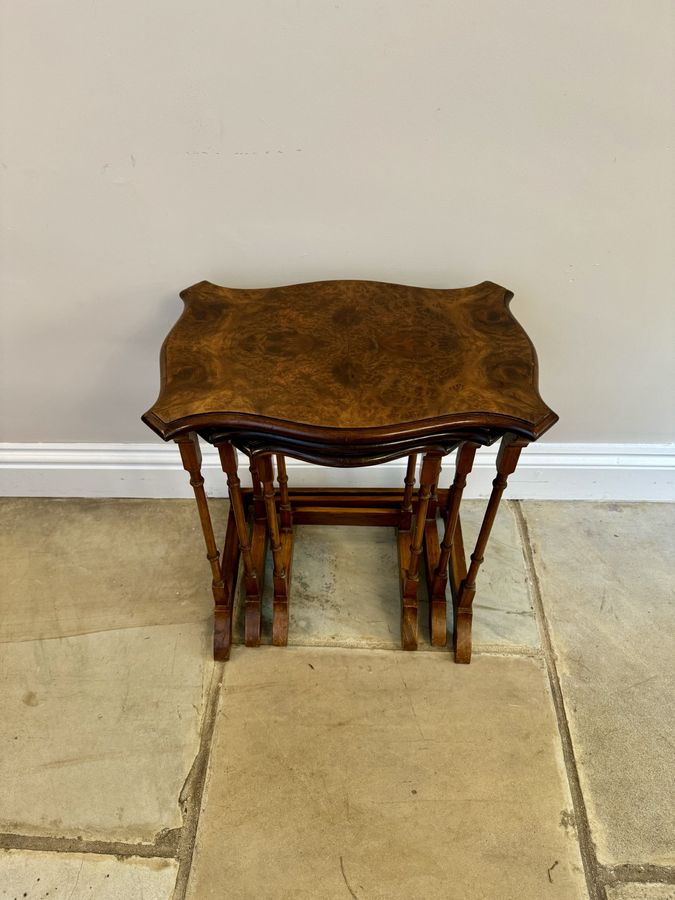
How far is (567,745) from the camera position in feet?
3.76

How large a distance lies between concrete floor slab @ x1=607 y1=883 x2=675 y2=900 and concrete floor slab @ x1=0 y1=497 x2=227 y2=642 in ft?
2.94

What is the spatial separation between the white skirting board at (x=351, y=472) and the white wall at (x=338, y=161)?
26 cm

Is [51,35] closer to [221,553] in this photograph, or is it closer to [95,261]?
[95,261]

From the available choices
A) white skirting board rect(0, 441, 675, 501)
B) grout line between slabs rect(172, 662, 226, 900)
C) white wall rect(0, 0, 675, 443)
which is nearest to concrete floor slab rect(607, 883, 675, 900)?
grout line between slabs rect(172, 662, 226, 900)

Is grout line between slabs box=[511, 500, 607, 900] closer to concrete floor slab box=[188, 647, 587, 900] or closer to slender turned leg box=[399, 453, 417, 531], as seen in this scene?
concrete floor slab box=[188, 647, 587, 900]

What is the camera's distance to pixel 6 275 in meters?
1.22

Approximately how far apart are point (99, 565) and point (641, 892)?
1.25 meters

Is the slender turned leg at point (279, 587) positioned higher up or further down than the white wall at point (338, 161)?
further down

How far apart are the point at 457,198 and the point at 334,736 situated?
1029mm

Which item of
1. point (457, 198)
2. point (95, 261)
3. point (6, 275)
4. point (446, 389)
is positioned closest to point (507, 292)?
point (457, 198)

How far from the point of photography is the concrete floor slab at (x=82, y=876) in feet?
3.26

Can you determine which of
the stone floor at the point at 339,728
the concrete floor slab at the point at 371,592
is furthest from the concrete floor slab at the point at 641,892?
the concrete floor slab at the point at 371,592

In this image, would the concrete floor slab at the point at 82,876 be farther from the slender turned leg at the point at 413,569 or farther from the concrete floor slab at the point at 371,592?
the slender turned leg at the point at 413,569

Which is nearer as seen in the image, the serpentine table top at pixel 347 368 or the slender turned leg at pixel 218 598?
the serpentine table top at pixel 347 368
